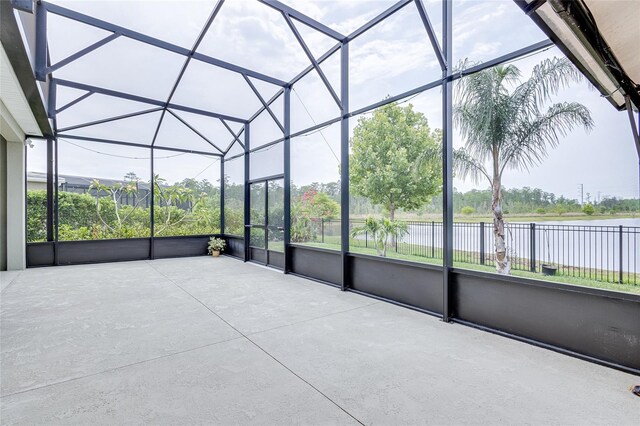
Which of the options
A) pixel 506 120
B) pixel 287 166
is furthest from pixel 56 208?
pixel 506 120

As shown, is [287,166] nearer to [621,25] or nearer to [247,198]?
[247,198]

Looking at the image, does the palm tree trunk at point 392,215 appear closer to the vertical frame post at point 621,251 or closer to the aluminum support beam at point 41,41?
the vertical frame post at point 621,251

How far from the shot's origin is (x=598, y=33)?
5.72ft

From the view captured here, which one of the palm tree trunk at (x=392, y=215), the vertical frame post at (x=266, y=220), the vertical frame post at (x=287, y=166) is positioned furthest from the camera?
the vertical frame post at (x=266, y=220)

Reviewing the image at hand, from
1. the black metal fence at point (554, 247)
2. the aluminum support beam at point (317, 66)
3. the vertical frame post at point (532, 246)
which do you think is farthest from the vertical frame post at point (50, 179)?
the vertical frame post at point (532, 246)

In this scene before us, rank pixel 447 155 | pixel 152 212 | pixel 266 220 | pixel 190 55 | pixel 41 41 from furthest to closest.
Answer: pixel 152 212
pixel 266 220
pixel 190 55
pixel 41 41
pixel 447 155

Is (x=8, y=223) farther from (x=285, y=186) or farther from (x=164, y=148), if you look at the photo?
(x=285, y=186)

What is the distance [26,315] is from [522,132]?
645 cm

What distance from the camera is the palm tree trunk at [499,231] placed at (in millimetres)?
3520

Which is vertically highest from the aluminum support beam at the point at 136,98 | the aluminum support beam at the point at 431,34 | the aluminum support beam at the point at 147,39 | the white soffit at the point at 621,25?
the aluminum support beam at the point at 147,39

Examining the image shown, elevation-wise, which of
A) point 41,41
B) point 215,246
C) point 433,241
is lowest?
point 215,246

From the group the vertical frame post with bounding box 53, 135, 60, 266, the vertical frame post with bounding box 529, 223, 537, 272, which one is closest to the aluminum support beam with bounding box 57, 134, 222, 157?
the vertical frame post with bounding box 53, 135, 60, 266

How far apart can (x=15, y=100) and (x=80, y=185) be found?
3.46 m

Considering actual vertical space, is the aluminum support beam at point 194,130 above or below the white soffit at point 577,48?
above
